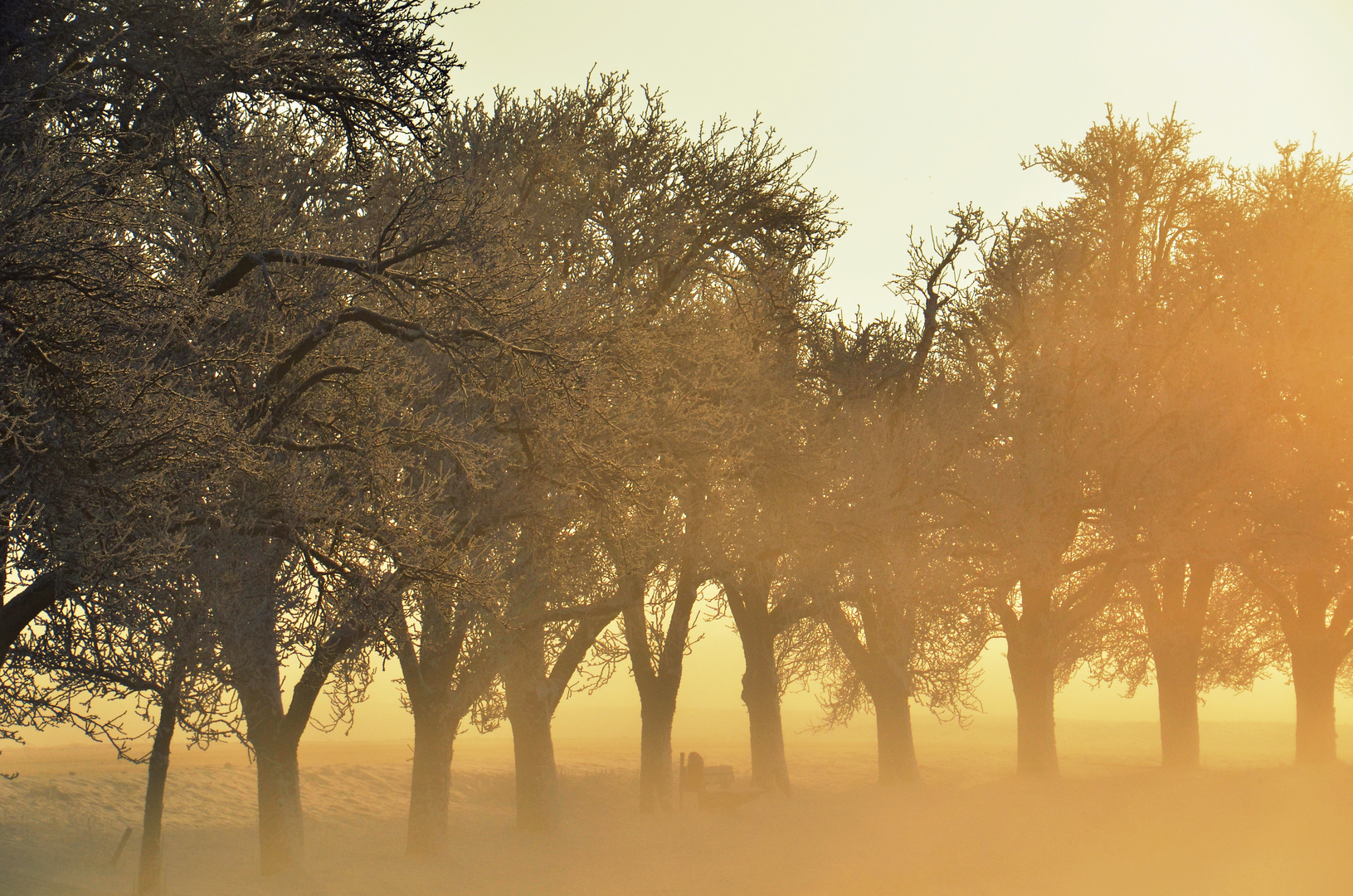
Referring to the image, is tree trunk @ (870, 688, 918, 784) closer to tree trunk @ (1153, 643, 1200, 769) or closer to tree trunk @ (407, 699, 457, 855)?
tree trunk @ (1153, 643, 1200, 769)

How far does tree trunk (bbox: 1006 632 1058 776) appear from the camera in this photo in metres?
22.8

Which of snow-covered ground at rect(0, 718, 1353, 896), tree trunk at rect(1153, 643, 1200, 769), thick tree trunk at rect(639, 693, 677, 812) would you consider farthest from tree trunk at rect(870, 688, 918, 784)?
tree trunk at rect(1153, 643, 1200, 769)

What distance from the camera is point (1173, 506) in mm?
20172

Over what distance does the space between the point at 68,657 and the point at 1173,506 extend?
18383 mm

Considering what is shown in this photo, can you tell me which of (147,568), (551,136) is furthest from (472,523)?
(551,136)

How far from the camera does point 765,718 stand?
24297 millimetres

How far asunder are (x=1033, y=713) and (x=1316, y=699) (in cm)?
818

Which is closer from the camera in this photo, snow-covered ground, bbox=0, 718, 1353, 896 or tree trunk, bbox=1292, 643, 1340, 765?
snow-covered ground, bbox=0, 718, 1353, 896

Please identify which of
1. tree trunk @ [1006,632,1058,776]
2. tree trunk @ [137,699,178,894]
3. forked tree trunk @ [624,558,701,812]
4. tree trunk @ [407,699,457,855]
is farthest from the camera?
tree trunk @ [1006,632,1058,776]

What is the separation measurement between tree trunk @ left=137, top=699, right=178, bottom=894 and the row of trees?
0.07 metres

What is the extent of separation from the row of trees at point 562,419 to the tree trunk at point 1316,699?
0.12 metres

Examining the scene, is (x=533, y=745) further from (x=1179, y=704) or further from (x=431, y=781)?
(x=1179, y=704)

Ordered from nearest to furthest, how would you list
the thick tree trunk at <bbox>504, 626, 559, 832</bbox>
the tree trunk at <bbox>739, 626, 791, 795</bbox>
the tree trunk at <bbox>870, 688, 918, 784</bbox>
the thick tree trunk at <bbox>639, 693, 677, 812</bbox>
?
the thick tree trunk at <bbox>504, 626, 559, 832</bbox> → the thick tree trunk at <bbox>639, 693, 677, 812</bbox> → the tree trunk at <bbox>739, 626, 791, 795</bbox> → the tree trunk at <bbox>870, 688, 918, 784</bbox>

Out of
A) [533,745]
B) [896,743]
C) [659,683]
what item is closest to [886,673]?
[896,743]
